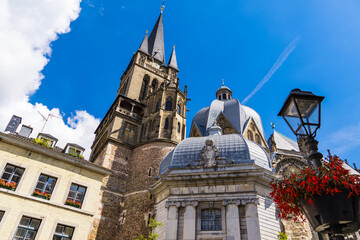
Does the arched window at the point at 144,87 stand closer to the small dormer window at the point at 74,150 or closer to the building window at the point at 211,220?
the small dormer window at the point at 74,150

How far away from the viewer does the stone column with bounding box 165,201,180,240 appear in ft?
49.9

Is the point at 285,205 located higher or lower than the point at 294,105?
lower

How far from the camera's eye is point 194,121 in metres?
34.5

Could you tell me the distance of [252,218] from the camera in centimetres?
1491

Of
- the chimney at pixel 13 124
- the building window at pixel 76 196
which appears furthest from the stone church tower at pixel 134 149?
Answer: the chimney at pixel 13 124

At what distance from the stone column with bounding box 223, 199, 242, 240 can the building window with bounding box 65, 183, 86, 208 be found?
937 centimetres

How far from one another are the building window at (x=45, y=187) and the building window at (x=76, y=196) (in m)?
1.17

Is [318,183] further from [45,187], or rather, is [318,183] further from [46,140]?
[46,140]

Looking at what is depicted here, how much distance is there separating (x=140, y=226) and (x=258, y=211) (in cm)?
1005

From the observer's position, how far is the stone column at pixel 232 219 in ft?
47.5

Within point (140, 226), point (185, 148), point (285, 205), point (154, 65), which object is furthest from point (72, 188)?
point (154, 65)

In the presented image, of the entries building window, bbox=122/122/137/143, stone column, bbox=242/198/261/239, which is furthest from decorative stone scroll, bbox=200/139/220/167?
building window, bbox=122/122/137/143

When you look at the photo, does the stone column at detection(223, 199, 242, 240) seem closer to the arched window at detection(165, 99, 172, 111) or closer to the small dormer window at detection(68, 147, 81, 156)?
the small dormer window at detection(68, 147, 81, 156)

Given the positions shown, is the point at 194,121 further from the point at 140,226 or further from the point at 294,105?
the point at 294,105
